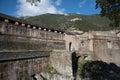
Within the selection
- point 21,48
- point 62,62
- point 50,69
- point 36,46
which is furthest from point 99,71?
point 21,48

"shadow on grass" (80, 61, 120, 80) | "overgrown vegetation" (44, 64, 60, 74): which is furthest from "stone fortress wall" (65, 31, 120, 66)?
"overgrown vegetation" (44, 64, 60, 74)

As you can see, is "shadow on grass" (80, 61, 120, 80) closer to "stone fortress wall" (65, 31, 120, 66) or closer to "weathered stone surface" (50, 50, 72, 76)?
"stone fortress wall" (65, 31, 120, 66)

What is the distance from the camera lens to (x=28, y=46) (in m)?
14.4

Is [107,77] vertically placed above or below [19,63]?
below

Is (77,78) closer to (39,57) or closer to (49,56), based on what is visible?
(49,56)

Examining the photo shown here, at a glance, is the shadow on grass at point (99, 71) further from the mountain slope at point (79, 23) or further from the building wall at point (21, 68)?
the mountain slope at point (79, 23)

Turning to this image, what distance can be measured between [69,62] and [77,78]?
9.06ft

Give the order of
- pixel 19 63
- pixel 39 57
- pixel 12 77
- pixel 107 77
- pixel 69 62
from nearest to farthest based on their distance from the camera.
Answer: pixel 12 77 < pixel 19 63 < pixel 39 57 < pixel 69 62 < pixel 107 77

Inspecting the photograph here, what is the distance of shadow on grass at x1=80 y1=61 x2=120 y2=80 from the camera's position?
18.5 meters

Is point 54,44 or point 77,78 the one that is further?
point 54,44

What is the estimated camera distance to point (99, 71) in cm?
1956

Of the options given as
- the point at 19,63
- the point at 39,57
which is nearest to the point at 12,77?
the point at 19,63

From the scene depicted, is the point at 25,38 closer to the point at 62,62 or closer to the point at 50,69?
the point at 50,69

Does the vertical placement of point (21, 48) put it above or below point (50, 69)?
above
